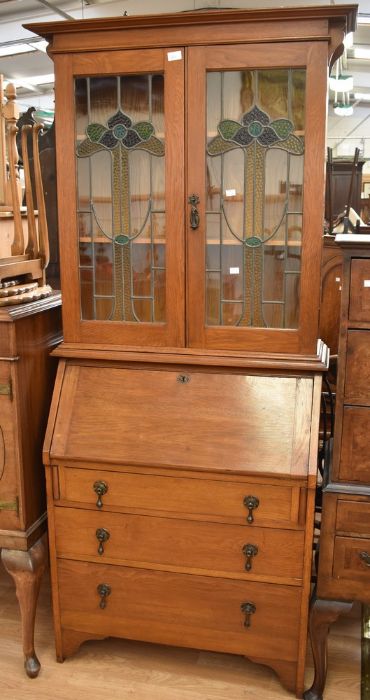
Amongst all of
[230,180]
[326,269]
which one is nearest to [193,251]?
[230,180]

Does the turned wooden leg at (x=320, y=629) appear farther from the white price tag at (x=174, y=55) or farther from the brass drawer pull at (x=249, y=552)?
the white price tag at (x=174, y=55)

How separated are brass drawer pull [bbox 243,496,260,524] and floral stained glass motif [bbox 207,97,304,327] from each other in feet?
1.75

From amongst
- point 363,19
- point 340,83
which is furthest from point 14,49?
point 363,19

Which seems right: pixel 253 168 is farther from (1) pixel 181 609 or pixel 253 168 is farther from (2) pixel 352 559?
(1) pixel 181 609

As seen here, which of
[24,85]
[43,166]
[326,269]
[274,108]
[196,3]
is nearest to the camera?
[274,108]

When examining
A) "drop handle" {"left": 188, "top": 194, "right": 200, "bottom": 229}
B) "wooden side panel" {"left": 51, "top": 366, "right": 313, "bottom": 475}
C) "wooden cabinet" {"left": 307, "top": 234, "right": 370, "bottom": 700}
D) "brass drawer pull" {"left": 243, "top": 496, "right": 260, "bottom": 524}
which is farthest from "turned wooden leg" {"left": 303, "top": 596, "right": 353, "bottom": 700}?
"drop handle" {"left": 188, "top": 194, "right": 200, "bottom": 229}

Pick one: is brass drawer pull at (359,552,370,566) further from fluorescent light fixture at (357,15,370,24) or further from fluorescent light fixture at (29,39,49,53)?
fluorescent light fixture at (29,39,49,53)

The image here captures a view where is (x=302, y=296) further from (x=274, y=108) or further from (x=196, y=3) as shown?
(x=196, y=3)

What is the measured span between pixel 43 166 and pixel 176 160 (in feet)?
4.94

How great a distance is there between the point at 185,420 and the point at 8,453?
580 millimetres

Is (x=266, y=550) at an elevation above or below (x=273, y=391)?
below

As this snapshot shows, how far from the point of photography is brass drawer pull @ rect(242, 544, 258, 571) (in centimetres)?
191

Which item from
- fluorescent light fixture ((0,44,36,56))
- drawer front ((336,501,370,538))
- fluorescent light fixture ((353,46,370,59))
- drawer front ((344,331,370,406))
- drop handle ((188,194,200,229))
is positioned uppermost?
fluorescent light fixture ((353,46,370,59))

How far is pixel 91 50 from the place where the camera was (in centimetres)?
190
